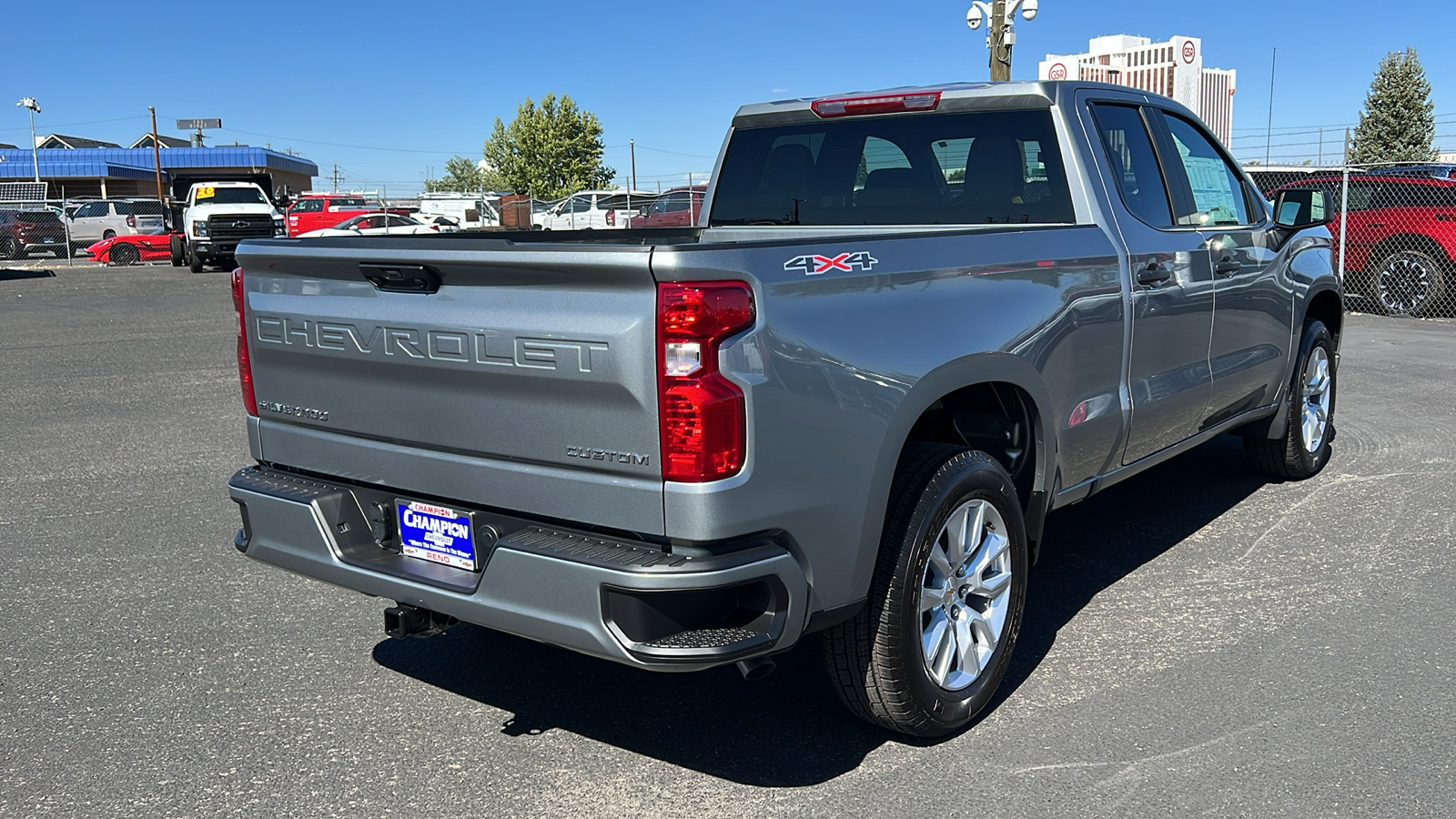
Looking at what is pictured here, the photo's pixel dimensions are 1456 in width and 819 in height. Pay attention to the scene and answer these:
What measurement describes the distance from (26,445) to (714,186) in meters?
5.21

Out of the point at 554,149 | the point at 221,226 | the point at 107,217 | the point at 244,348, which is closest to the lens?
the point at 244,348

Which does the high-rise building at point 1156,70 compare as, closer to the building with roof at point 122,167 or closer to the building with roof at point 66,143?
the building with roof at point 122,167

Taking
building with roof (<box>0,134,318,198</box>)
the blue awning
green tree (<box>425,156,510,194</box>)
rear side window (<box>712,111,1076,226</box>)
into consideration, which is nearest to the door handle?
rear side window (<box>712,111,1076,226</box>)

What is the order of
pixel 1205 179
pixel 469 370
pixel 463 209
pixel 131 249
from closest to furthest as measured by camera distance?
pixel 469 370
pixel 1205 179
pixel 131 249
pixel 463 209

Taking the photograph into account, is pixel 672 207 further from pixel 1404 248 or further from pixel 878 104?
pixel 878 104

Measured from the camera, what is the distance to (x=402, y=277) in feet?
10.6

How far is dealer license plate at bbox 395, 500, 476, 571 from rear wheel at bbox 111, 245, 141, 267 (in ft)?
106

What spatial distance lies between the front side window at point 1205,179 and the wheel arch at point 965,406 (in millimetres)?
1509

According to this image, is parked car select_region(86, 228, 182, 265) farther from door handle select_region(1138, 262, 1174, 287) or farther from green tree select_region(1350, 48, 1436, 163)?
green tree select_region(1350, 48, 1436, 163)

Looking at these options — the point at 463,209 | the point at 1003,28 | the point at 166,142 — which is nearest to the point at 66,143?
the point at 166,142

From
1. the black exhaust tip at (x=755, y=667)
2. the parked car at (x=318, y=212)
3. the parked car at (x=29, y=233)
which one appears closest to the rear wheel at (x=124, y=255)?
the parked car at (x=29, y=233)

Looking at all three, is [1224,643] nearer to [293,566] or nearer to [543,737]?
[543,737]

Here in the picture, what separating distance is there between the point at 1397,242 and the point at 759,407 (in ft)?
49.2

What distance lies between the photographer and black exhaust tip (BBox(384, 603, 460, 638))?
341cm
